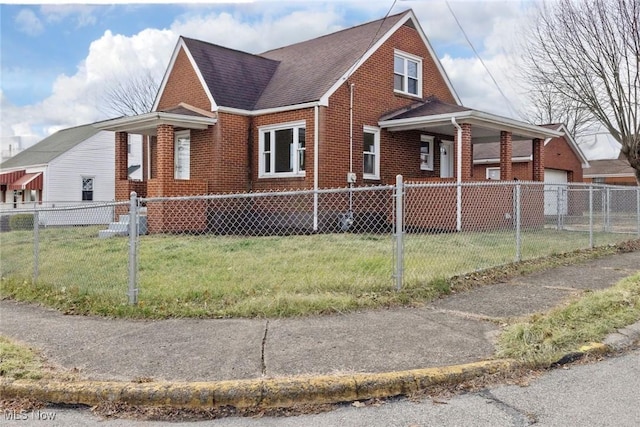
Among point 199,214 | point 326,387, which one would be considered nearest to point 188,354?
point 326,387

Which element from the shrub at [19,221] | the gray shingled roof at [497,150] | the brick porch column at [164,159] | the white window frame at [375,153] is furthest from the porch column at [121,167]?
the gray shingled roof at [497,150]

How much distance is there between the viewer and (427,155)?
58.2ft

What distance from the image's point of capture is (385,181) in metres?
16.2

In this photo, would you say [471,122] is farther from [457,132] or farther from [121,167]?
[121,167]

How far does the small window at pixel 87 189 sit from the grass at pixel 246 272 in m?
17.8

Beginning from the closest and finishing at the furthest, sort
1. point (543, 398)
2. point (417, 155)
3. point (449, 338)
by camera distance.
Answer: point (543, 398), point (449, 338), point (417, 155)

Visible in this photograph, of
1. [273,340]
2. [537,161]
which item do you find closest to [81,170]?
[537,161]

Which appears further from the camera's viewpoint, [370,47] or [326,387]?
[370,47]

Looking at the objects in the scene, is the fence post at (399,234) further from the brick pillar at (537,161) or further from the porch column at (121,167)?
the brick pillar at (537,161)

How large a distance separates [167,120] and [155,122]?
39cm

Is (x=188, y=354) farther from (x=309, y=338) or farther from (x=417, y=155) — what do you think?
(x=417, y=155)

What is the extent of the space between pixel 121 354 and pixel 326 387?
1.98 m

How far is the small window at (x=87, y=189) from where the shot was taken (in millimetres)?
28487

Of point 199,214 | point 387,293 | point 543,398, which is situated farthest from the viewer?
point 199,214
